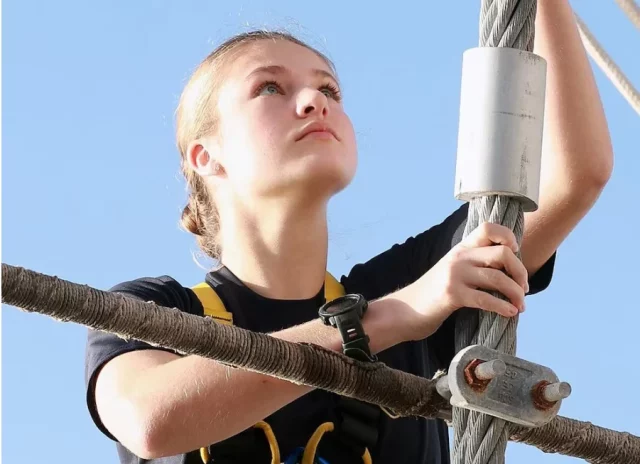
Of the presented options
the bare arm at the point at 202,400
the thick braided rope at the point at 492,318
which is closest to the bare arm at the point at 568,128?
the thick braided rope at the point at 492,318

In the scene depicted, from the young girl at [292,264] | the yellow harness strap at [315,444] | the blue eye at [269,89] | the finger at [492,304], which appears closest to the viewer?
the finger at [492,304]

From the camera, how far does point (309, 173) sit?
14.3 feet

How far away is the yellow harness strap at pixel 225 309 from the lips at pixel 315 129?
1.60 ft

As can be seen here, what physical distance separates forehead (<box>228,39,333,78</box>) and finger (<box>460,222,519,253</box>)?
164cm

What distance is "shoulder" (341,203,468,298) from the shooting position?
15.3ft

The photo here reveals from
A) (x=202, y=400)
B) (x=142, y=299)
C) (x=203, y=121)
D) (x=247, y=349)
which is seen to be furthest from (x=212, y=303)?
(x=247, y=349)

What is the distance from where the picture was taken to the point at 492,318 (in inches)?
131

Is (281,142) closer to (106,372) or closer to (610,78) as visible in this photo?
(106,372)

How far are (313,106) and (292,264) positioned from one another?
510mm

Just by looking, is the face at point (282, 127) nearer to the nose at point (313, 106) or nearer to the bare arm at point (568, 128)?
the nose at point (313, 106)

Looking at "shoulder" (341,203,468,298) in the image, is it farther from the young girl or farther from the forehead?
the forehead

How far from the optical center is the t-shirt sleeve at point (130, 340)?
4.18 meters

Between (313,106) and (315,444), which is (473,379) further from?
(313,106)

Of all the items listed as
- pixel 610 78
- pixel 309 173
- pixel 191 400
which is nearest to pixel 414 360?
pixel 309 173
